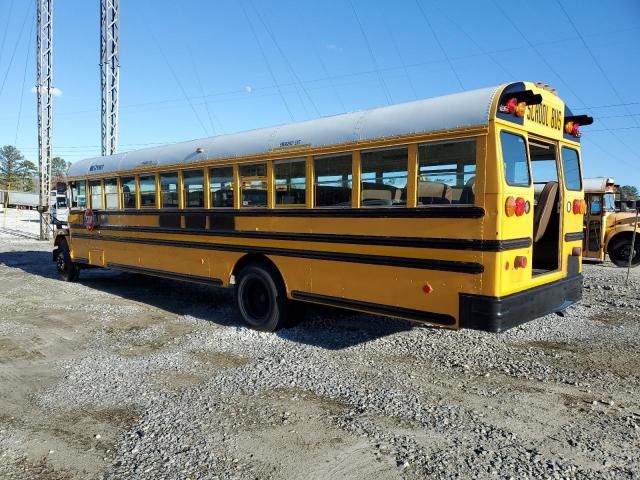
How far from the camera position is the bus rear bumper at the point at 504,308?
3.89 meters

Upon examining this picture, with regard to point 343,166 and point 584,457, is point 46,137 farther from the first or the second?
point 584,457

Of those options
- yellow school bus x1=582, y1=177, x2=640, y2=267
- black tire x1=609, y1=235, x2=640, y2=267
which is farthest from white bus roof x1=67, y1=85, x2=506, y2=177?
black tire x1=609, y1=235, x2=640, y2=267

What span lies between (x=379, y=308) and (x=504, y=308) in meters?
1.11

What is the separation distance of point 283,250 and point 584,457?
3.40m

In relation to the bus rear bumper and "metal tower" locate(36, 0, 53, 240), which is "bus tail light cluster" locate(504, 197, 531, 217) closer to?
the bus rear bumper

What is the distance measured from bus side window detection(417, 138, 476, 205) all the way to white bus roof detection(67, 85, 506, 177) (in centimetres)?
16

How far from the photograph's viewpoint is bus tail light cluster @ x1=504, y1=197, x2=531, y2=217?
3.94 metres

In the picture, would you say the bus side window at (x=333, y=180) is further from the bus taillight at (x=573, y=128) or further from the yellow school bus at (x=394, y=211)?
the bus taillight at (x=573, y=128)

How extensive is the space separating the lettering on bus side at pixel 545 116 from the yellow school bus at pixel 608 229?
8.61m

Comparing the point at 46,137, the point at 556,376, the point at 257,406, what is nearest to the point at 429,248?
the point at 556,376

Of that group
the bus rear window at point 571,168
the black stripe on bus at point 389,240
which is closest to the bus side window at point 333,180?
the black stripe on bus at point 389,240

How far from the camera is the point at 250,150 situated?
18.8ft

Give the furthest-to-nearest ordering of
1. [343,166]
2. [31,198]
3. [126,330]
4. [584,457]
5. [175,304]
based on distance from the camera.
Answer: [31,198], [175,304], [126,330], [343,166], [584,457]

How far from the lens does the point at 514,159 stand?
407 cm
